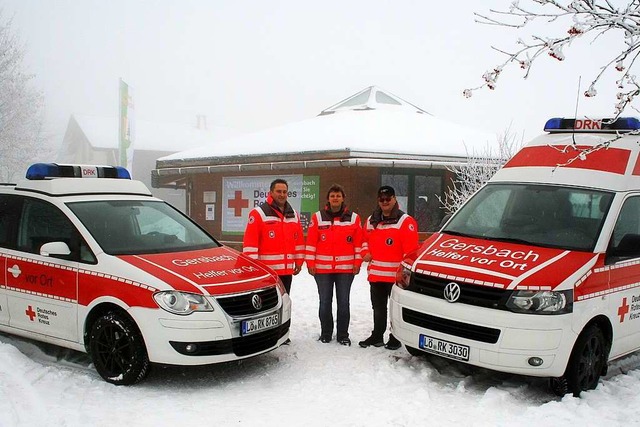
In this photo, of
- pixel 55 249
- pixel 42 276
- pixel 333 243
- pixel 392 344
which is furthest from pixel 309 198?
pixel 55 249

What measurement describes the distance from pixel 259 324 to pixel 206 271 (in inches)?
26.9

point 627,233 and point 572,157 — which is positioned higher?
point 572,157

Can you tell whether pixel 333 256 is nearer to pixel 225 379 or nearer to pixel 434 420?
pixel 225 379

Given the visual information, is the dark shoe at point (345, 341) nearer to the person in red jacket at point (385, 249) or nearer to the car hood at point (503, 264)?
the person in red jacket at point (385, 249)

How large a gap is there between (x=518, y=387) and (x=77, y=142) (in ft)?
155

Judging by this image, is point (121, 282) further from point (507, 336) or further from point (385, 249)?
point (507, 336)

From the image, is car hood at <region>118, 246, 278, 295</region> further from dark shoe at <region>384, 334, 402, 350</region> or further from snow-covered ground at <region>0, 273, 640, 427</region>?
dark shoe at <region>384, 334, 402, 350</region>

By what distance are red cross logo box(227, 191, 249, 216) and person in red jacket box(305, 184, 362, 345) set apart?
1099 centimetres

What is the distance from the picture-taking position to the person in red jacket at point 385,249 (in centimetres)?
636

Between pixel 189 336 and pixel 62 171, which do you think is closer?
pixel 189 336

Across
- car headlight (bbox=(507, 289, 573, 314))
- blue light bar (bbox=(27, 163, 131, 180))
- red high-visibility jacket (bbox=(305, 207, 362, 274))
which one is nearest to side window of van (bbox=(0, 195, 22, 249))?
blue light bar (bbox=(27, 163, 131, 180))

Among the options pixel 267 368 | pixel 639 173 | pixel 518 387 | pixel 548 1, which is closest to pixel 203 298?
pixel 267 368

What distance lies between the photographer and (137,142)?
4362cm

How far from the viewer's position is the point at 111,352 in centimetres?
501
